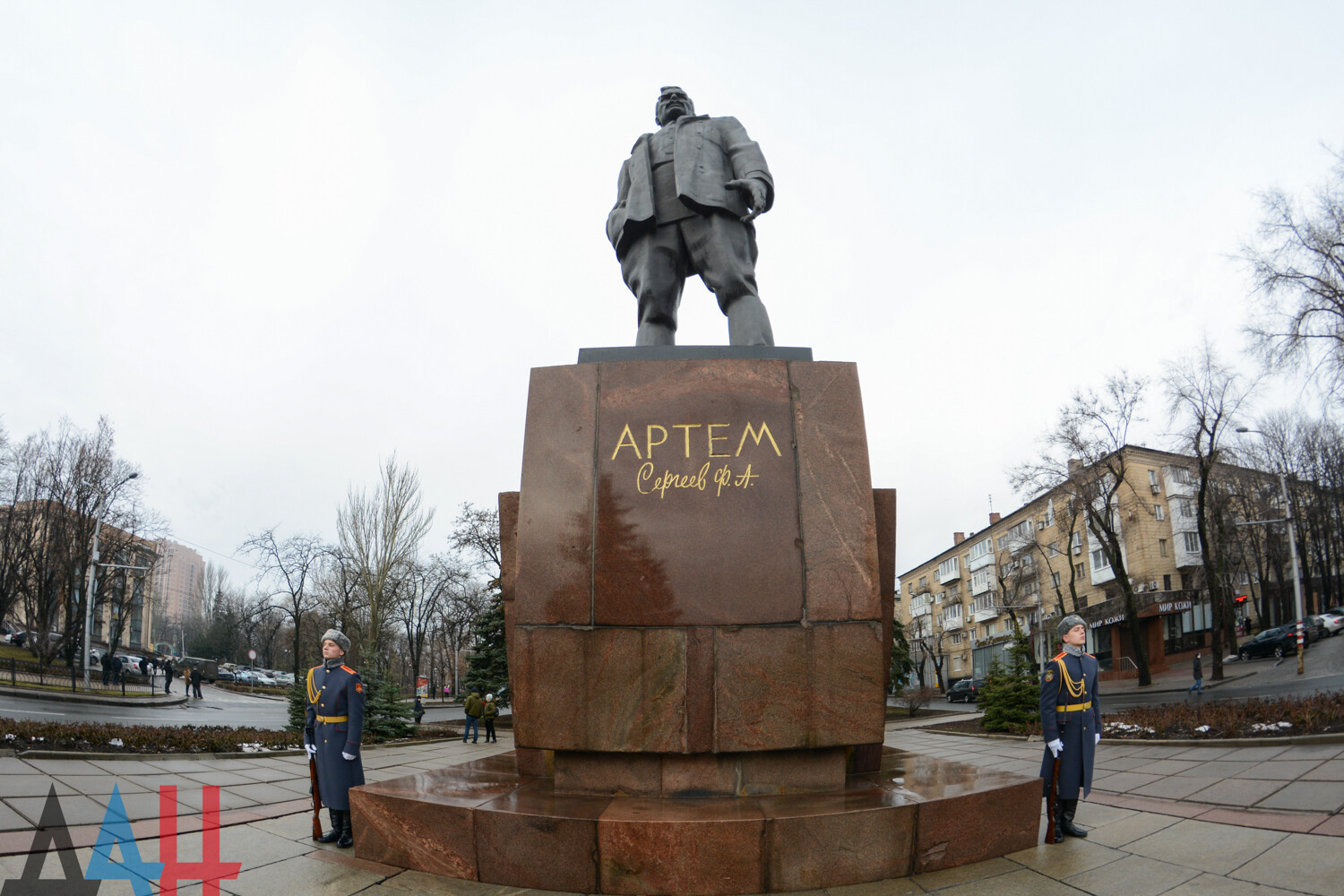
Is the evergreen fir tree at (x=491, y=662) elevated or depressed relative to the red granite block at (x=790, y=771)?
depressed

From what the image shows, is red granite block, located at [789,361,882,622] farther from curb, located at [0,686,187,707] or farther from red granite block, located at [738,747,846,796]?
curb, located at [0,686,187,707]

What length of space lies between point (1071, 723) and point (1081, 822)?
984 millimetres

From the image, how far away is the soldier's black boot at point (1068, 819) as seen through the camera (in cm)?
478

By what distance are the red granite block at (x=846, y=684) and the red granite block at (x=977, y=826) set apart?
0.58m

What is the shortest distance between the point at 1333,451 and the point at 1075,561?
15.3 metres

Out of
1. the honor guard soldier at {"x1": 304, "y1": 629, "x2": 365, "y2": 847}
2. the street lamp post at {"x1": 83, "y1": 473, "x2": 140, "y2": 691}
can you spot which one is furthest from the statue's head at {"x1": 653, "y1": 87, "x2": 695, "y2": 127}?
the street lamp post at {"x1": 83, "y1": 473, "x2": 140, "y2": 691}

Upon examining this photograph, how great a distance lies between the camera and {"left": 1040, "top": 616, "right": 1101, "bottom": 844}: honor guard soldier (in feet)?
15.8

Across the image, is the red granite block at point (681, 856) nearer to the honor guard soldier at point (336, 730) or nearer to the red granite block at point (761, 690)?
the red granite block at point (761, 690)

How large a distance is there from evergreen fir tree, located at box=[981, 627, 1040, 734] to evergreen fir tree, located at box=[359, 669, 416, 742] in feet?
40.6

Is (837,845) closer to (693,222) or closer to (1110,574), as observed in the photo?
(693,222)

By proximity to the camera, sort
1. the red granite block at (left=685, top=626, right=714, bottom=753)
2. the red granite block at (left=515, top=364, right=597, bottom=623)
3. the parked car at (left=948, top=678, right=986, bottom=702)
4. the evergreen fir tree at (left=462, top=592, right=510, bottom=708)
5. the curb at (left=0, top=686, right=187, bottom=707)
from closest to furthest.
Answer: the red granite block at (left=685, top=626, right=714, bottom=753), the red granite block at (left=515, top=364, right=597, bottom=623), the curb at (left=0, top=686, right=187, bottom=707), the evergreen fir tree at (left=462, top=592, right=510, bottom=708), the parked car at (left=948, top=678, right=986, bottom=702)

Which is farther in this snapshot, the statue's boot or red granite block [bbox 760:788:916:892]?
the statue's boot

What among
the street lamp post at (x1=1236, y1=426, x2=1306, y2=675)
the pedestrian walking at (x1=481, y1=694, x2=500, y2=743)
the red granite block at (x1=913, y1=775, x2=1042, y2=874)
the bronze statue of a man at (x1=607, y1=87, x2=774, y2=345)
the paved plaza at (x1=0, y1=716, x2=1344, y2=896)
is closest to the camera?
the paved plaza at (x1=0, y1=716, x2=1344, y2=896)

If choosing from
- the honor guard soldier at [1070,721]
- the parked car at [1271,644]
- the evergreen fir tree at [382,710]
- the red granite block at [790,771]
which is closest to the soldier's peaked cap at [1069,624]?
the honor guard soldier at [1070,721]
